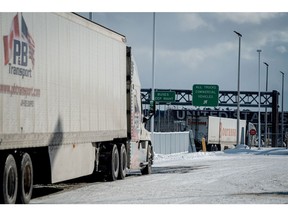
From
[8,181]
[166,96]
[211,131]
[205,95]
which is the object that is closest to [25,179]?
[8,181]

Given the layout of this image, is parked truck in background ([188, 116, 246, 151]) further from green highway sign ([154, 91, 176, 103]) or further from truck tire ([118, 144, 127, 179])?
truck tire ([118, 144, 127, 179])

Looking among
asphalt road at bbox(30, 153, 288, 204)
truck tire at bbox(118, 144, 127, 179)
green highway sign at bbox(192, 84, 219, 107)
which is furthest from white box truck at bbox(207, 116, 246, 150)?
truck tire at bbox(118, 144, 127, 179)

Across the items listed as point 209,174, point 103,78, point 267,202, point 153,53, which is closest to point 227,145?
point 153,53

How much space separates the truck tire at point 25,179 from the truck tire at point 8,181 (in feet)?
0.85

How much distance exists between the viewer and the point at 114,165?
20.9 meters

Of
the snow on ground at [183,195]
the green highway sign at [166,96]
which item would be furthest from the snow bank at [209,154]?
the snow on ground at [183,195]

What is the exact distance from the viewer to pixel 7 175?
12859mm

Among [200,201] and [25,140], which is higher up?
[25,140]

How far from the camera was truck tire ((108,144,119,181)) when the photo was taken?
20617 millimetres

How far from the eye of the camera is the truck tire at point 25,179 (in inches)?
532

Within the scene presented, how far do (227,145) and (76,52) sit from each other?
1911 inches

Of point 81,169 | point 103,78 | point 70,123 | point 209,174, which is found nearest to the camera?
point 70,123

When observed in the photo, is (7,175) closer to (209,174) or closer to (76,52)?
(76,52)

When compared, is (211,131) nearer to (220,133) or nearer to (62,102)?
(220,133)
